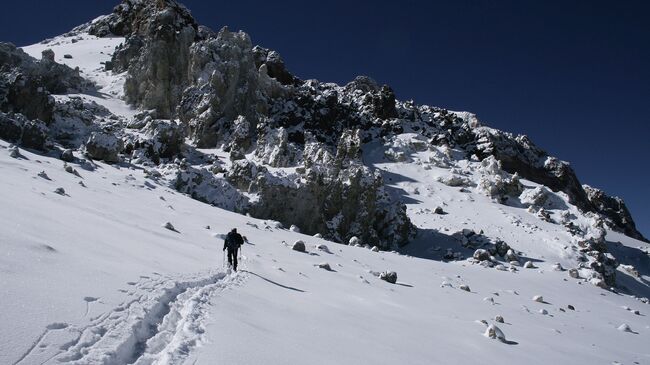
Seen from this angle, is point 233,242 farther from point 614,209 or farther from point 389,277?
point 614,209

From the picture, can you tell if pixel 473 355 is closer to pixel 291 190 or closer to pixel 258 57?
pixel 291 190

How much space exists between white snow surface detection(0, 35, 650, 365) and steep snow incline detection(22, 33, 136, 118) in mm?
27367

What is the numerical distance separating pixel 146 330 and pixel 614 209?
305ft

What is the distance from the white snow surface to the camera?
4836 mm

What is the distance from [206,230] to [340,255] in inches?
271

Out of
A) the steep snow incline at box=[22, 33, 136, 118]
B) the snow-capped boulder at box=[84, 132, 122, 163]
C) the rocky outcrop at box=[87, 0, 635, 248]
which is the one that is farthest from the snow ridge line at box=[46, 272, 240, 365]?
the steep snow incline at box=[22, 33, 136, 118]

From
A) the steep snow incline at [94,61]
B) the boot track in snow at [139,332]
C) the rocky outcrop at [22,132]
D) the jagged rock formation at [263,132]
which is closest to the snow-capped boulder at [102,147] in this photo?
the jagged rock formation at [263,132]

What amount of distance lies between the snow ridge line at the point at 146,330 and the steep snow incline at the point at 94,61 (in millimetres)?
45618

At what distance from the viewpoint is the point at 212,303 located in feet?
25.4

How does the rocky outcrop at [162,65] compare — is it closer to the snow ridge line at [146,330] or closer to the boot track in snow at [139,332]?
the boot track in snow at [139,332]

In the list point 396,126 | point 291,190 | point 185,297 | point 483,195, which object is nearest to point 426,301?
point 185,297

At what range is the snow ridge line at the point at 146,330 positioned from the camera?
4211 mm

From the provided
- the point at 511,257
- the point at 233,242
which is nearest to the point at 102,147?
the point at 233,242

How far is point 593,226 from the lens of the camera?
40.1 meters
